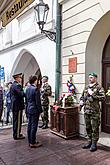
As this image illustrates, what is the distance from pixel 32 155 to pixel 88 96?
1.65 m

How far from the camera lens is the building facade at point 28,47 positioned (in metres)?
7.46

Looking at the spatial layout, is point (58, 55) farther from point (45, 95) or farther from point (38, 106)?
point (38, 106)

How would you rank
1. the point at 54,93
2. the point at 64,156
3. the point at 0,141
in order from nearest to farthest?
the point at 64,156, the point at 0,141, the point at 54,93

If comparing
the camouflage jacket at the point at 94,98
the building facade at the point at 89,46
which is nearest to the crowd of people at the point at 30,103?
the camouflage jacket at the point at 94,98

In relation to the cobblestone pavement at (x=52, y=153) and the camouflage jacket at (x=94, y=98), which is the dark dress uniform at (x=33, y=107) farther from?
the camouflage jacket at (x=94, y=98)

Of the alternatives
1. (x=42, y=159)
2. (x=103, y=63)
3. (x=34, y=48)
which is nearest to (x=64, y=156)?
(x=42, y=159)

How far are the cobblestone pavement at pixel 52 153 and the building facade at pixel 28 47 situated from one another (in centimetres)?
245

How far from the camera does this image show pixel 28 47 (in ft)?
30.0

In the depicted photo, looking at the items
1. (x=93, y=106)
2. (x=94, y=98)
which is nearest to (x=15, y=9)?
(x=94, y=98)

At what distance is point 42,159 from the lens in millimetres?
4148

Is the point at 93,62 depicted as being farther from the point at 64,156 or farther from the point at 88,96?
the point at 64,156

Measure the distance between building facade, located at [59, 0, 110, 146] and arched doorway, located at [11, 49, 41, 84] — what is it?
→ 15.5ft

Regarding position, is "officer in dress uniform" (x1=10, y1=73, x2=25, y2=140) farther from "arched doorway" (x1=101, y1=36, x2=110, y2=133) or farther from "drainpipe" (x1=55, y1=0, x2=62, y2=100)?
"arched doorway" (x1=101, y1=36, x2=110, y2=133)

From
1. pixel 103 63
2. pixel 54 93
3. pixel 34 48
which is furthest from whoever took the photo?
pixel 34 48
